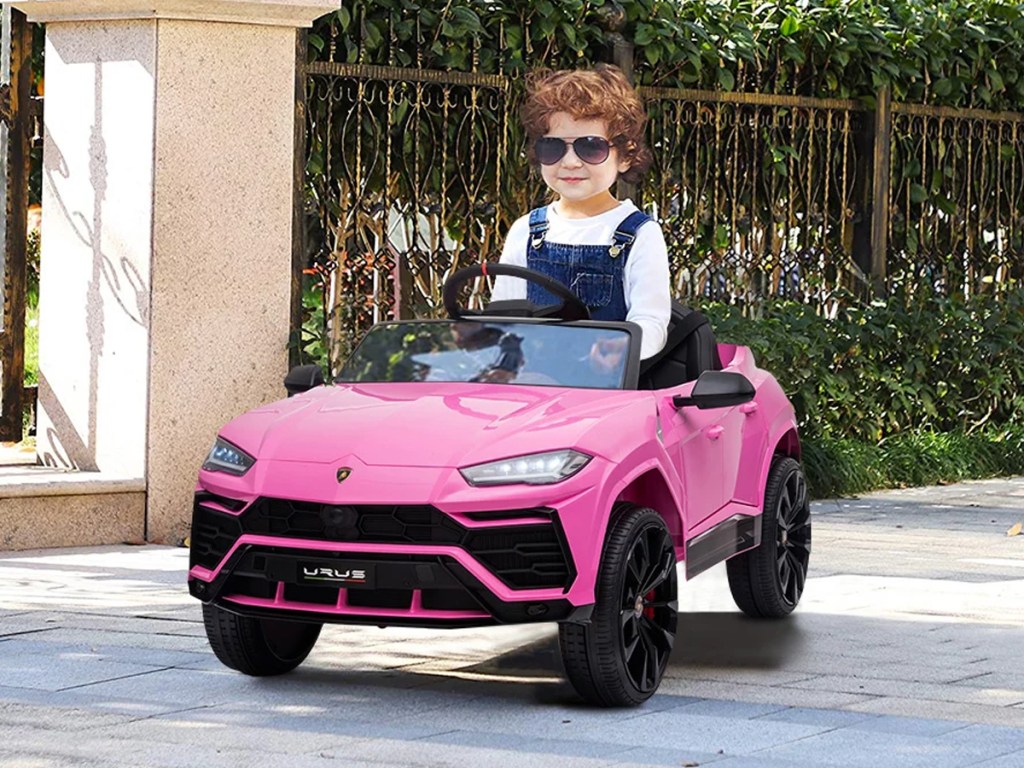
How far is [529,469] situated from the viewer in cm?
650

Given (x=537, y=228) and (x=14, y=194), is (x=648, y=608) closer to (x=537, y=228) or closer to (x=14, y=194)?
(x=537, y=228)

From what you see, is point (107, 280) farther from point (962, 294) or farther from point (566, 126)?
point (962, 294)

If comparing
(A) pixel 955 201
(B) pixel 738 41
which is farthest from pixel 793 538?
(A) pixel 955 201

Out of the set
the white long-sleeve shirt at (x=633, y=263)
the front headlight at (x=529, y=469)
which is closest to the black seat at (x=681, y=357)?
the white long-sleeve shirt at (x=633, y=263)

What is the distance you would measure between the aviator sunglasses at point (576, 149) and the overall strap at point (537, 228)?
0.21 meters

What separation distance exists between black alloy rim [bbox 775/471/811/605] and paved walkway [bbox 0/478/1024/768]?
157 mm

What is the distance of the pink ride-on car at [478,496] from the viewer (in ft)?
21.1

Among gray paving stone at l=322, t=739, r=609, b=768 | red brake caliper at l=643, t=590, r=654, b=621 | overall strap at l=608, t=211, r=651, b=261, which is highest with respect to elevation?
overall strap at l=608, t=211, r=651, b=261

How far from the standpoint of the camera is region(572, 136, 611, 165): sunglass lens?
8216 millimetres

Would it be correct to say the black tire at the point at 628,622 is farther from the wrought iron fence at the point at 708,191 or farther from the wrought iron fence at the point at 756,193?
the wrought iron fence at the point at 756,193

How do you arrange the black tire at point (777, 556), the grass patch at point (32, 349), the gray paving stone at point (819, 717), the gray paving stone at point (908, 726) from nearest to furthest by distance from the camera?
the gray paving stone at point (908, 726) < the gray paving stone at point (819, 717) < the black tire at point (777, 556) < the grass patch at point (32, 349)

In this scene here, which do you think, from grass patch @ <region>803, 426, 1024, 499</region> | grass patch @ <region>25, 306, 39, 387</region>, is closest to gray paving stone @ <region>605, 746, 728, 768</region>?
grass patch @ <region>803, 426, 1024, 499</region>

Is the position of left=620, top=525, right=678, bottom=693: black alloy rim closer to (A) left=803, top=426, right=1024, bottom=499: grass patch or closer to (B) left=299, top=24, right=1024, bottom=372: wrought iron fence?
(B) left=299, top=24, right=1024, bottom=372: wrought iron fence

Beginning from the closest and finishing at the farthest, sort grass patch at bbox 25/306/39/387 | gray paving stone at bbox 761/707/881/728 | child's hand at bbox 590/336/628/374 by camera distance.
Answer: gray paving stone at bbox 761/707/881/728, child's hand at bbox 590/336/628/374, grass patch at bbox 25/306/39/387
